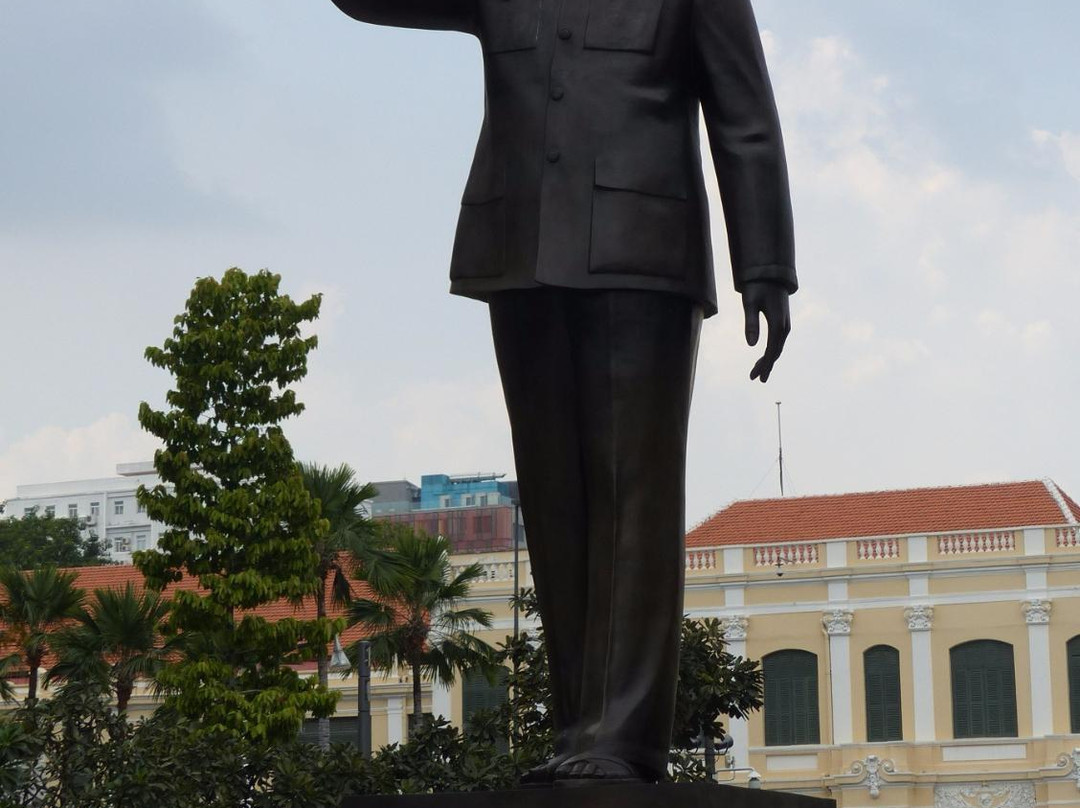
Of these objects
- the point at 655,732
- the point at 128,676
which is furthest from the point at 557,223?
the point at 128,676

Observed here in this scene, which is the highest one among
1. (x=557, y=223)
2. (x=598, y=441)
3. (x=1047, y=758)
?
(x=557, y=223)

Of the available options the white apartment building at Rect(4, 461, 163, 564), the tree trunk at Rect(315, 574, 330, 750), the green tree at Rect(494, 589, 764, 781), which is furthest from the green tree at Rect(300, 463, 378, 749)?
the white apartment building at Rect(4, 461, 163, 564)

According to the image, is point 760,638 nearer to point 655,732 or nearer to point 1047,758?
point 1047,758

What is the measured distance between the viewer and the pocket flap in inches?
169

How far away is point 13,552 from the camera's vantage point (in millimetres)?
57969

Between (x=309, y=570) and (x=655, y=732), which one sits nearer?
(x=655, y=732)

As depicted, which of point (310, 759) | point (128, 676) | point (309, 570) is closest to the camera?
point (310, 759)

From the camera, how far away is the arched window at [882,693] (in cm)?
4128

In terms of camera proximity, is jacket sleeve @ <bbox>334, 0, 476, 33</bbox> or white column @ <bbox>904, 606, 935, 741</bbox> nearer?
jacket sleeve @ <bbox>334, 0, 476, 33</bbox>

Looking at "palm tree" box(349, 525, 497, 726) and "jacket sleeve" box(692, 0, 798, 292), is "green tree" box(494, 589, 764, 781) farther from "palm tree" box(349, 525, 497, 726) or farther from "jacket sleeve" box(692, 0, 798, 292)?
"palm tree" box(349, 525, 497, 726)

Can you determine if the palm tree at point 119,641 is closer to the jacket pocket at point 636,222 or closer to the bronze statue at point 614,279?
the bronze statue at point 614,279

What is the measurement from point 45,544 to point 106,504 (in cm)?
4909

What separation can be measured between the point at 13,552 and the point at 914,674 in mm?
29548

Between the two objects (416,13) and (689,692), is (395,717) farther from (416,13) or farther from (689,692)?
(416,13)
